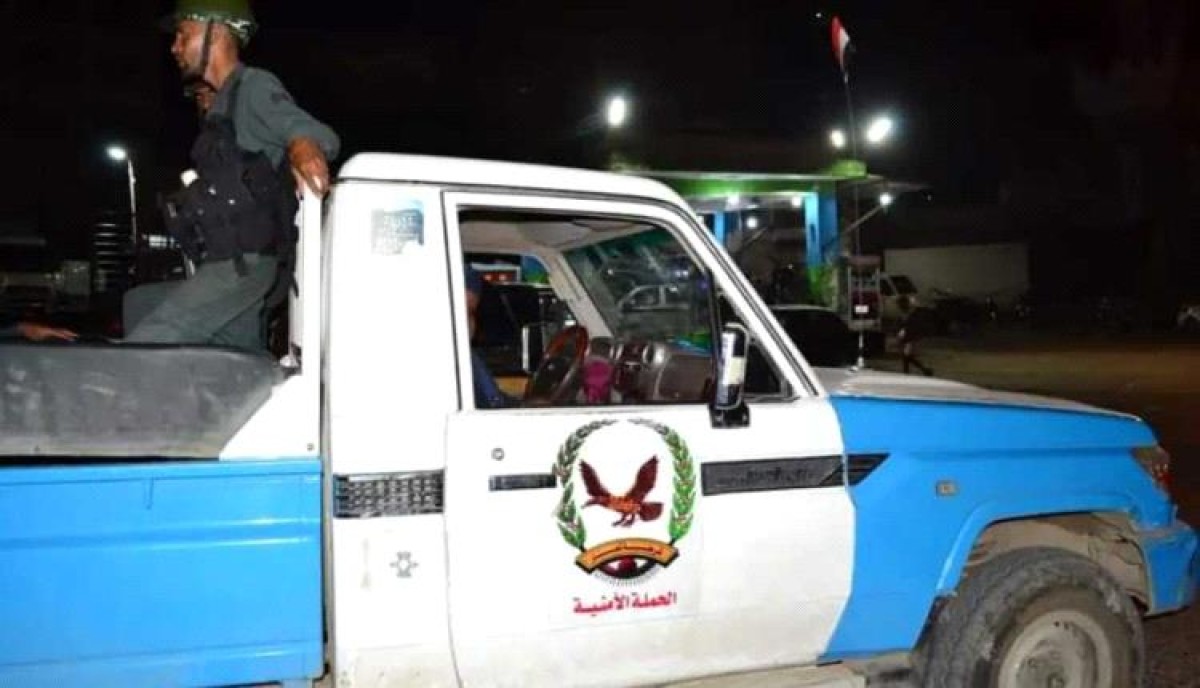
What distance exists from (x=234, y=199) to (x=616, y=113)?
16.7 m

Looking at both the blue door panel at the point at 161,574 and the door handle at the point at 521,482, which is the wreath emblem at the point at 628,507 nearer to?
the door handle at the point at 521,482

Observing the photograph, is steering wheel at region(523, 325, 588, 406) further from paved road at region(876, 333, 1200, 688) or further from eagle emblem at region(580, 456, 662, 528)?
paved road at region(876, 333, 1200, 688)

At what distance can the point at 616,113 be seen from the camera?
19.0 m

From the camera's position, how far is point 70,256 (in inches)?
925

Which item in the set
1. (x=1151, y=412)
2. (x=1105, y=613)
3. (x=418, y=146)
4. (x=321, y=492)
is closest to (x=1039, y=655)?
(x=1105, y=613)

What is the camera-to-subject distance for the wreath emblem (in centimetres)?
281

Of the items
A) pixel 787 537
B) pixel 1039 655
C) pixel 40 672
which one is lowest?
pixel 1039 655

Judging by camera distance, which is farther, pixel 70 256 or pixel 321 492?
pixel 70 256

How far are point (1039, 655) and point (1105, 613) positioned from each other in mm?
294

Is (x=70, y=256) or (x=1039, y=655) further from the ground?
(x=70, y=256)

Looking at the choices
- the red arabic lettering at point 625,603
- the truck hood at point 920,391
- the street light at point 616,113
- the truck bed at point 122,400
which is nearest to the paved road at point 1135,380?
the truck hood at point 920,391

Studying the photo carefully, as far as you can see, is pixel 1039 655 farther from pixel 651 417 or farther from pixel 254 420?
pixel 254 420

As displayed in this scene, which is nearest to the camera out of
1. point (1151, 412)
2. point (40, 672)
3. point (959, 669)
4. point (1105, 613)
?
point (40, 672)

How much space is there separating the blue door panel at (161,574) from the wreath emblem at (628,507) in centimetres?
67
